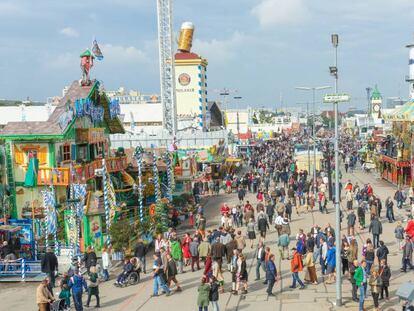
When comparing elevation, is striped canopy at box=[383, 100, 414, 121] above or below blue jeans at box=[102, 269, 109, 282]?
above

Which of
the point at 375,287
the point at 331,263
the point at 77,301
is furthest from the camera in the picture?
the point at 331,263

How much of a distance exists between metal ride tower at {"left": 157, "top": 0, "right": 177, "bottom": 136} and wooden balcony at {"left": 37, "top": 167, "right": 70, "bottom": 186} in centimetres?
3331

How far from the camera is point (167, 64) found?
6238 cm

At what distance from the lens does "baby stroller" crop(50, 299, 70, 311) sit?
613 inches

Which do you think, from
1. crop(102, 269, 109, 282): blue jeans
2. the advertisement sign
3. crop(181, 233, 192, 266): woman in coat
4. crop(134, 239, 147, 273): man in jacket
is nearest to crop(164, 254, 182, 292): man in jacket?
crop(134, 239, 147, 273): man in jacket

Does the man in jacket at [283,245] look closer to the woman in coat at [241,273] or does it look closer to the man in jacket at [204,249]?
the man in jacket at [204,249]

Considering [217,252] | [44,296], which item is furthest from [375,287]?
[44,296]

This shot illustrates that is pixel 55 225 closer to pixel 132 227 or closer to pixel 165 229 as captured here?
pixel 132 227

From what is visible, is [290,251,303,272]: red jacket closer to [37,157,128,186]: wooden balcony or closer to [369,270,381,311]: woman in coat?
[369,270,381,311]: woman in coat

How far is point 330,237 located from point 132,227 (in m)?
8.18

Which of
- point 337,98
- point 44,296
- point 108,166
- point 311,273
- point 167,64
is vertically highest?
point 167,64

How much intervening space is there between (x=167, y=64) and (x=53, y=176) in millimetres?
38141

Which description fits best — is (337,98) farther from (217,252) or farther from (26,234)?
(26,234)

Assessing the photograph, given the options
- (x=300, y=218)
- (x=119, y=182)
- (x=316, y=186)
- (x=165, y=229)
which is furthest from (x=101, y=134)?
(x=316, y=186)
